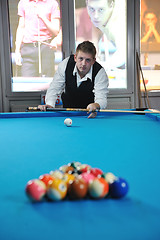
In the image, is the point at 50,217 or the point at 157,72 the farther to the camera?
the point at 157,72

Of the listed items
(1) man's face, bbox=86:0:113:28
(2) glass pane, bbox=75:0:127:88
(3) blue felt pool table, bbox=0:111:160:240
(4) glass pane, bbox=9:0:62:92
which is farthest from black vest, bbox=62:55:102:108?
(1) man's face, bbox=86:0:113:28

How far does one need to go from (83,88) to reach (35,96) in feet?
4.96

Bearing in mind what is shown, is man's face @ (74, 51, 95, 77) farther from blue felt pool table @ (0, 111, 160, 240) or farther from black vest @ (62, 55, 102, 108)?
blue felt pool table @ (0, 111, 160, 240)

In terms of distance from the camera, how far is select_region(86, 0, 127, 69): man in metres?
4.07

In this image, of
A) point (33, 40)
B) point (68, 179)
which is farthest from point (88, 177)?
point (33, 40)

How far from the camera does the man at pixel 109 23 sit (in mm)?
4074

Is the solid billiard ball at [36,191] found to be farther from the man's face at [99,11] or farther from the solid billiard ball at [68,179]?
the man's face at [99,11]

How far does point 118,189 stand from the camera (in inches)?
23.0

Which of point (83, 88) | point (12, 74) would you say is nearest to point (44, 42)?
point (12, 74)

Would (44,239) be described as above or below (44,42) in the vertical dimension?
below

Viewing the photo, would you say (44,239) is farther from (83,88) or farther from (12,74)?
(12,74)

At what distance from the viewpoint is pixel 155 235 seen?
1.45 feet

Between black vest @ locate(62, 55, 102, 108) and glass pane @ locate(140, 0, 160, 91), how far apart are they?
1848mm

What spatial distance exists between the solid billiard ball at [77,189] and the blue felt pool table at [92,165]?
0.01m
